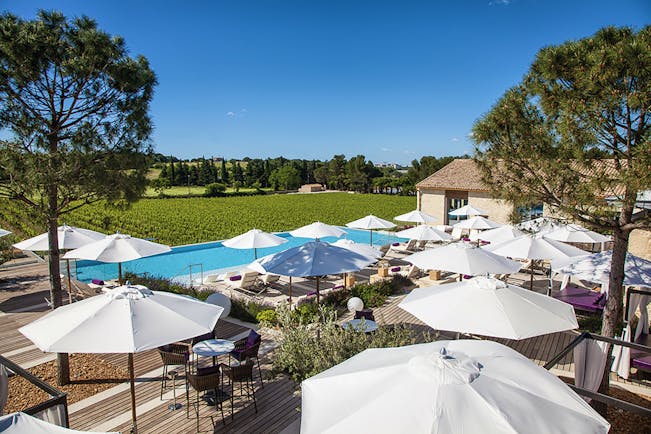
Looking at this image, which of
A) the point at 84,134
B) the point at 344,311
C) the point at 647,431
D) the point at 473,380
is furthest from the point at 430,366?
the point at 344,311

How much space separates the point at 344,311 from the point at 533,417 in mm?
9057

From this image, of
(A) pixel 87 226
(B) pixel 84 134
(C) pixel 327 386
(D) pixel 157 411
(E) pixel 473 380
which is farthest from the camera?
(A) pixel 87 226

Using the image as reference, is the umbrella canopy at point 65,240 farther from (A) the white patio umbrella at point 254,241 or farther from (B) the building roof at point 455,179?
(B) the building roof at point 455,179

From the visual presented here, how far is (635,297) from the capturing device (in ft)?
27.3

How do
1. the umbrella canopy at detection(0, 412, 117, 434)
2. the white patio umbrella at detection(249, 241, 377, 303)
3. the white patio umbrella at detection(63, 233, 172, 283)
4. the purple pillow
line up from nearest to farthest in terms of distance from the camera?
1. the umbrella canopy at detection(0, 412, 117, 434)
2. the purple pillow
3. the white patio umbrella at detection(249, 241, 377, 303)
4. the white patio umbrella at detection(63, 233, 172, 283)

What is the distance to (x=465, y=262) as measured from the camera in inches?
358

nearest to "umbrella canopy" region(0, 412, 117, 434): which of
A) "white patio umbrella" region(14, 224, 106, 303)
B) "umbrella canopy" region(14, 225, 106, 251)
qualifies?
"white patio umbrella" region(14, 224, 106, 303)

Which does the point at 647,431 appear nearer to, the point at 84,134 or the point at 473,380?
the point at 473,380

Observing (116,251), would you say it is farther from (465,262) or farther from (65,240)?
(465,262)

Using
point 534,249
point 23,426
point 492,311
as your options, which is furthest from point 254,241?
point 23,426

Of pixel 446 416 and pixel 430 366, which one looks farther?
pixel 430 366

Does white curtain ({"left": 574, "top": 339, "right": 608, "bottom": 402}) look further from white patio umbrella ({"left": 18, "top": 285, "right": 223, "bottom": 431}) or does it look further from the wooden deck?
white patio umbrella ({"left": 18, "top": 285, "right": 223, "bottom": 431})

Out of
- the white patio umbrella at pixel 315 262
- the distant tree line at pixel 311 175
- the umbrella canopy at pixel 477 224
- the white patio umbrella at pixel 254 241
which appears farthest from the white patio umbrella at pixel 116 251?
the distant tree line at pixel 311 175

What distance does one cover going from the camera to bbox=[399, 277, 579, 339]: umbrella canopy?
5.66 m
